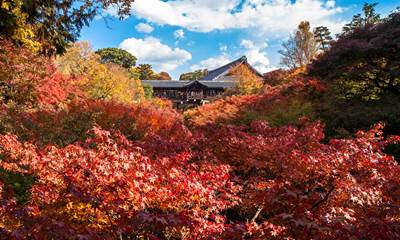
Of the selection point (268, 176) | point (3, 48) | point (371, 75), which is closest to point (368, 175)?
point (268, 176)

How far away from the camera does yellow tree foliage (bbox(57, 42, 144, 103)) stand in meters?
21.2

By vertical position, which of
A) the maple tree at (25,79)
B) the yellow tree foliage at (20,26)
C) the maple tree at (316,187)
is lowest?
the maple tree at (316,187)

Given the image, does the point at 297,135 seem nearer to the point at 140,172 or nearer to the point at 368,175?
the point at 368,175

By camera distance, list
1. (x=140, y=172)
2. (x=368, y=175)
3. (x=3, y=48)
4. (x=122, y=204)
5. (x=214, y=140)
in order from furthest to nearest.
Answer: (x=3, y=48)
(x=214, y=140)
(x=368, y=175)
(x=140, y=172)
(x=122, y=204)

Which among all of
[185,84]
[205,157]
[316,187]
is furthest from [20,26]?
[185,84]

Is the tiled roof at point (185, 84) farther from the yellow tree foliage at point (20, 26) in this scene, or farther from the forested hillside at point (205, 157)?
the yellow tree foliage at point (20, 26)

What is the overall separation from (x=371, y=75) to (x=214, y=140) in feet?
22.9

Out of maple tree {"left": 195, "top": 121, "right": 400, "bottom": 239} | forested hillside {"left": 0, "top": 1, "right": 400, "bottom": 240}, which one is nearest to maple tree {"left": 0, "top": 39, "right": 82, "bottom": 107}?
forested hillside {"left": 0, "top": 1, "right": 400, "bottom": 240}

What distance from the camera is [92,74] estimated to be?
2219 cm

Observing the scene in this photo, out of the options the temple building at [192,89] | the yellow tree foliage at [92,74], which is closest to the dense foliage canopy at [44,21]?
the yellow tree foliage at [92,74]

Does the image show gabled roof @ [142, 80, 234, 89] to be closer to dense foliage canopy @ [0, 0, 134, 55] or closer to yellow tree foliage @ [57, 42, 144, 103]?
yellow tree foliage @ [57, 42, 144, 103]

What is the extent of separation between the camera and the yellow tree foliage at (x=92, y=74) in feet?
69.6

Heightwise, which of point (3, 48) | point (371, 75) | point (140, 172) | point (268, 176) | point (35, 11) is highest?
point (35, 11)

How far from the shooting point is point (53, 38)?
1134 cm
